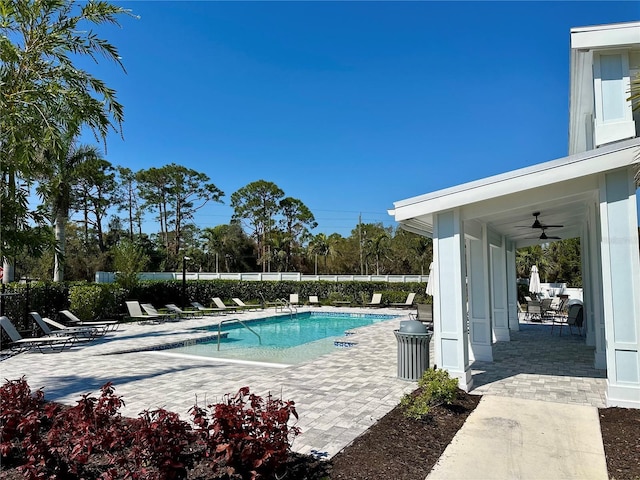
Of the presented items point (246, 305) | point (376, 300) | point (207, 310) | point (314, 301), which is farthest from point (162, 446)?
point (314, 301)

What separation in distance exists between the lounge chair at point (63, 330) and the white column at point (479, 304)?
36.4 feet

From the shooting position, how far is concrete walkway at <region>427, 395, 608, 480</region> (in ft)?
12.7

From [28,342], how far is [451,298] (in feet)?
35.3

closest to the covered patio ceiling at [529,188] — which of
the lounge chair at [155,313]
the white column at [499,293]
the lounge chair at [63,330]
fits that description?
the white column at [499,293]

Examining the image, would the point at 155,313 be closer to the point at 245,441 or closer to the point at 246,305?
the point at 246,305

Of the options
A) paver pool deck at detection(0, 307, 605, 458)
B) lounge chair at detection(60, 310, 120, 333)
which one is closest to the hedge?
lounge chair at detection(60, 310, 120, 333)

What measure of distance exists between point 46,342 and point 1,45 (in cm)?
→ 796

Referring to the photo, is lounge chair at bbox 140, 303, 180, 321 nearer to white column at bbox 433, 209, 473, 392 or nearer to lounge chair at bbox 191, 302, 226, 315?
lounge chair at bbox 191, 302, 226, 315

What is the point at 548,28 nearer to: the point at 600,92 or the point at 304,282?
the point at 600,92

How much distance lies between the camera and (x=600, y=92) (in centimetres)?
677

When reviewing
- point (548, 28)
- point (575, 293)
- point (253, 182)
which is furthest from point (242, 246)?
point (548, 28)

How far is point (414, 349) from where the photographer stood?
739 centimetres

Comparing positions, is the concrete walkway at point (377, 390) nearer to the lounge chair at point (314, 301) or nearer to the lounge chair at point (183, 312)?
the lounge chair at point (183, 312)

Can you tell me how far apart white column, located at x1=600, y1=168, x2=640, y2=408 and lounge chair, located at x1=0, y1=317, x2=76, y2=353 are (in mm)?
12091
